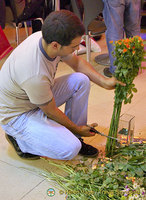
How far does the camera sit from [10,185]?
69.0 inches

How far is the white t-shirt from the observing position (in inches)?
62.7

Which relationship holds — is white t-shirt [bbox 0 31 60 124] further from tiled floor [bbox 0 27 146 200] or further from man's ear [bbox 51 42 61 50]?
tiled floor [bbox 0 27 146 200]

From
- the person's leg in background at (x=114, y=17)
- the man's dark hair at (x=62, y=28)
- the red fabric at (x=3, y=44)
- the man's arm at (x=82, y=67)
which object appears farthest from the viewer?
the red fabric at (x=3, y=44)

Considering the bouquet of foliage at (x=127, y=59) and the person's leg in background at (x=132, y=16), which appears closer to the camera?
the bouquet of foliage at (x=127, y=59)

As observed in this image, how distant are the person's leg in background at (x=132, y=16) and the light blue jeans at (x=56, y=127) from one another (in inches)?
49.2

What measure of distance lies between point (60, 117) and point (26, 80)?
1.05ft

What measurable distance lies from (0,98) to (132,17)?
5.68 feet

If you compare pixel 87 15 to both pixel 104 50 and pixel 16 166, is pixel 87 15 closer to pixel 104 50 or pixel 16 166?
pixel 104 50

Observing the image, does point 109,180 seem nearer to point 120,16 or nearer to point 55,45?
point 55,45

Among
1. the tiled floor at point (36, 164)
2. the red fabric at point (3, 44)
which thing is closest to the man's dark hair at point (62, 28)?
the tiled floor at point (36, 164)

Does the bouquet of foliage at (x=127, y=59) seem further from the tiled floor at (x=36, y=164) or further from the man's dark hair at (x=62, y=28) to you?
the tiled floor at (x=36, y=164)

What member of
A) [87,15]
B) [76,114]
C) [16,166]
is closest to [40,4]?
[87,15]

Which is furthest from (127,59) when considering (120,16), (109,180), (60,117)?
(120,16)

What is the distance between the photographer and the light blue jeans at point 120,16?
2.80m
